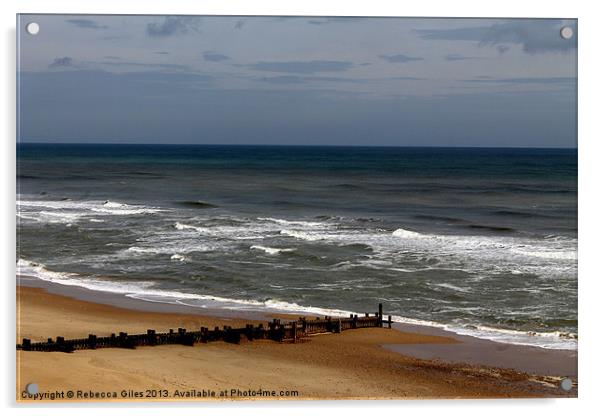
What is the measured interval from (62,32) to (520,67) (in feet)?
16.0

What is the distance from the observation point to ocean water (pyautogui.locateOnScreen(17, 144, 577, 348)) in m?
9.66

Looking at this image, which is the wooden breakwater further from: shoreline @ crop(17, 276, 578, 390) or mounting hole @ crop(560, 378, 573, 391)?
mounting hole @ crop(560, 378, 573, 391)

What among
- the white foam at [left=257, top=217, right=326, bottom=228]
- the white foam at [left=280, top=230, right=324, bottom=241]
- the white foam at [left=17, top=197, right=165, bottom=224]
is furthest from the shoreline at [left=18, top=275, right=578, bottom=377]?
the white foam at [left=257, top=217, right=326, bottom=228]

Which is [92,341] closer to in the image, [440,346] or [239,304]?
[239,304]

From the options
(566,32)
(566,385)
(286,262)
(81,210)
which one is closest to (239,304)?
(286,262)

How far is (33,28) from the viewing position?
823 centimetres

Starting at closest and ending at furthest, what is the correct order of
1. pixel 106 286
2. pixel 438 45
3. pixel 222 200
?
pixel 438 45, pixel 106 286, pixel 222 200

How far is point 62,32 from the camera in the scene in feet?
27.7

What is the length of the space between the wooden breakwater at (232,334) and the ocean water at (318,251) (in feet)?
0.92

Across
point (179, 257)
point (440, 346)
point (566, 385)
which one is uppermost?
point (179, 257)

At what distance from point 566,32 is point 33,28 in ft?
17.6

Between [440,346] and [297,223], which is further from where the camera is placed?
[297,223]
